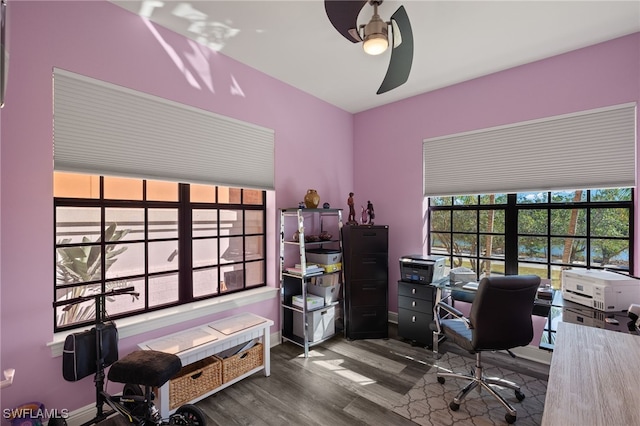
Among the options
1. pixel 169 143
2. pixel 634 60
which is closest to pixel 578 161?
pixel 634 60

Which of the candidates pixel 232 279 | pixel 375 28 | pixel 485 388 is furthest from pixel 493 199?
pixel 232 279

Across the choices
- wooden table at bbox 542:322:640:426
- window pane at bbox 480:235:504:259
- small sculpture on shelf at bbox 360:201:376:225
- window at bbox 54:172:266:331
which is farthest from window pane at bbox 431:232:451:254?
window at bbox 54:172:266:331

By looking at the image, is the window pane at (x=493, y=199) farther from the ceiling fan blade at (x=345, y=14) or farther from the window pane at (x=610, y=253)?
the ceiling fan blade at (x=345, y=14)

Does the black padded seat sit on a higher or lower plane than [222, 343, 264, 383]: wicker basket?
higher

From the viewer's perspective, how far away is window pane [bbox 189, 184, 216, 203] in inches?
114

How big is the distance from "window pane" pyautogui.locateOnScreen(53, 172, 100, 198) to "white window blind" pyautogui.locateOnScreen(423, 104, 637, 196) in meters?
3.49

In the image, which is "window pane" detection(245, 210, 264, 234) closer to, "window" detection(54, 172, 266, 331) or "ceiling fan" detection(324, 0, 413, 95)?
"window" detection(54, 172, 266, 331)

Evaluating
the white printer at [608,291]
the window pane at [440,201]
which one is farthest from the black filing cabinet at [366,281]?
the white printer at [608,291]

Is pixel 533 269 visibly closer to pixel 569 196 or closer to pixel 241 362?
pixel 569 196

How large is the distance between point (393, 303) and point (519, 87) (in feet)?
9.83

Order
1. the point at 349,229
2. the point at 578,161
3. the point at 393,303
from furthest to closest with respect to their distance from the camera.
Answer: the point at 393,303 → the point at 349,229 → the point at 578,161

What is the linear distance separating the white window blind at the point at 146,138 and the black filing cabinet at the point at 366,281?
1.36 m

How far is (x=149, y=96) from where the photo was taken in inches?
94.6

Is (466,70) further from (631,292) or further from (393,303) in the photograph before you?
(393,303)
